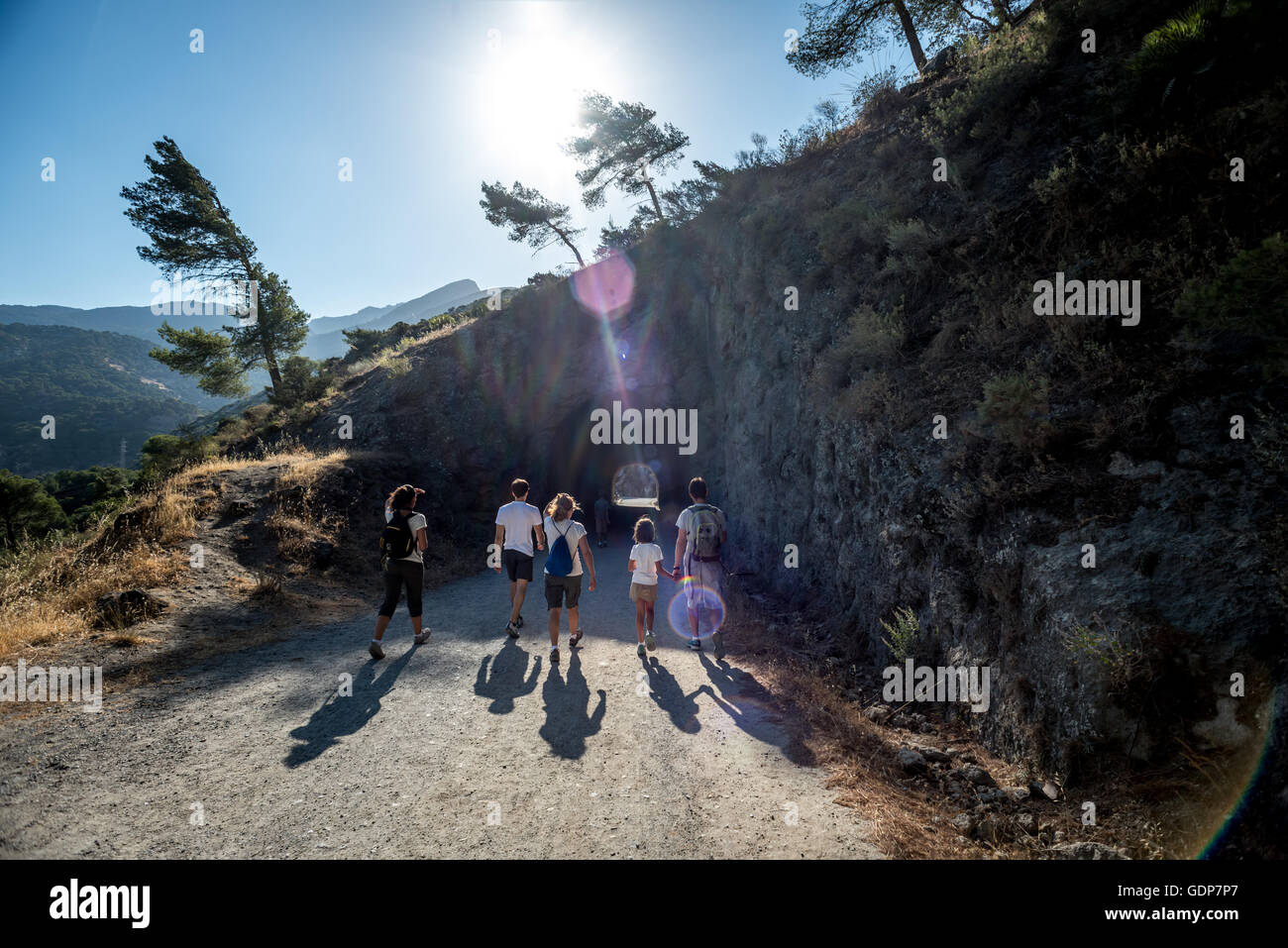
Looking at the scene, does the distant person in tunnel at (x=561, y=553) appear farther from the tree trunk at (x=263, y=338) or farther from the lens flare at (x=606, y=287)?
the tree trunk at (x=263, y=338)

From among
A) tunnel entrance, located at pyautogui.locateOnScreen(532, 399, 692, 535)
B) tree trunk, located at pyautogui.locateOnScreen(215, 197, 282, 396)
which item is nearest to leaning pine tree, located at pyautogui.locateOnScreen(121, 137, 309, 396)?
tree trunk, located at pyautogui.locateOnScreen(215, 197, 282, 396)

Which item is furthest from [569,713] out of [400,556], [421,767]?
[400,556]

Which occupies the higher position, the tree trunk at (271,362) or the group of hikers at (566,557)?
the tree trunk at (271,362)

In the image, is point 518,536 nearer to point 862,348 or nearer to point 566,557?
point 566,557

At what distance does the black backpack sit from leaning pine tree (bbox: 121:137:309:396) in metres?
20.3

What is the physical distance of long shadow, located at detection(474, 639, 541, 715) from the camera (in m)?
6.49

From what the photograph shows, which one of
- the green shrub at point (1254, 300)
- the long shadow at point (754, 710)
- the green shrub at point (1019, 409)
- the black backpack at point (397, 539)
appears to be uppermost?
the green shrub at point (1254, 300)

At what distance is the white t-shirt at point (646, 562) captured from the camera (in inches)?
322

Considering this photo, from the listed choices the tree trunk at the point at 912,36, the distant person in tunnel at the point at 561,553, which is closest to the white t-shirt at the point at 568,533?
the distant person in tunnel at the point at 561,553

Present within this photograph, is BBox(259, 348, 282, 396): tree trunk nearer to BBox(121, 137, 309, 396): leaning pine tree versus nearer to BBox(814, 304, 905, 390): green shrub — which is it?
BBox(121, 137, 309, 396): leaning pine tree

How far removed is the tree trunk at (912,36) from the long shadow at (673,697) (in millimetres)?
17694

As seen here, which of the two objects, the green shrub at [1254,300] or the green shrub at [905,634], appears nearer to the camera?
the green shrub at [1254,300]

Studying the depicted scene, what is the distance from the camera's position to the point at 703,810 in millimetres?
4262

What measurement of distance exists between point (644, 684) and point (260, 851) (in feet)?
14.0
